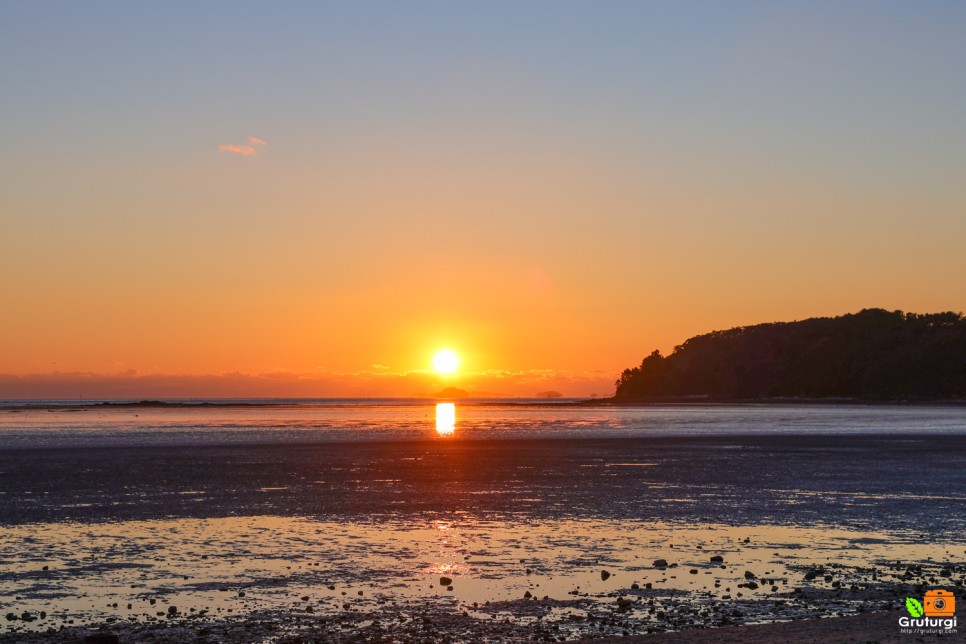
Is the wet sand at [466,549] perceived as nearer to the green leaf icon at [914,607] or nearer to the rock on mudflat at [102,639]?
the green leaf icon at [914,607]

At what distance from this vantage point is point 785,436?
3219 inches

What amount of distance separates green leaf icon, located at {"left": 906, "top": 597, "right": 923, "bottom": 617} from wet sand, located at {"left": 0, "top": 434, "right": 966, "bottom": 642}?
1.82 ft

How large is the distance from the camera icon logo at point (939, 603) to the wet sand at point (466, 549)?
0.66 m

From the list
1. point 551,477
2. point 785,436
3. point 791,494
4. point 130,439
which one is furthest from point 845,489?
point 130,439

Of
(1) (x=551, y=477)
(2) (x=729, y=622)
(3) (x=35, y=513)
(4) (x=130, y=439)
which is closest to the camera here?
(2) (x=729, y=622)

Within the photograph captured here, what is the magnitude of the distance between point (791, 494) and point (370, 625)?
22.8 m

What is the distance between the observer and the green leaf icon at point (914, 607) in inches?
647

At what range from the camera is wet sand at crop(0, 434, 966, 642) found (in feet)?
56.5

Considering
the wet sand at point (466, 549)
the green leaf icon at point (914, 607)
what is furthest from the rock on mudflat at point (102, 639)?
the green leaf icon at point (914, 607)

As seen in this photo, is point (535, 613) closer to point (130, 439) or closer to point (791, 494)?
point (791, 494)

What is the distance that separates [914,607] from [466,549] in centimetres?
1045

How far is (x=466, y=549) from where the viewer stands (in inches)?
944

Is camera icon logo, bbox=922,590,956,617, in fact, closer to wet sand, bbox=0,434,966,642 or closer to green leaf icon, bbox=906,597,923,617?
green leaf icon, bbox=906,597,923,617

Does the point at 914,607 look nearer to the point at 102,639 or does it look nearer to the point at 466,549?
the point at 466,549
